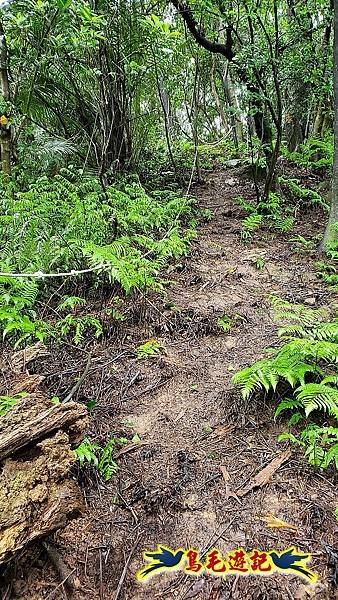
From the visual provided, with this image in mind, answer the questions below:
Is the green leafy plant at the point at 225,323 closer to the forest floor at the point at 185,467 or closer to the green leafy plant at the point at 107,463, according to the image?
the forest floor at the point at 185,467

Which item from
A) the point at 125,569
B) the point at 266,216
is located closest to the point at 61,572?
the point at 125,569

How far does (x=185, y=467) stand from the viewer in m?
2.77

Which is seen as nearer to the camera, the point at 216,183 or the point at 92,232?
the point at 92,232

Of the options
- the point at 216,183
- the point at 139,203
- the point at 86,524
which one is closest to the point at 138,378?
the point at 86,524

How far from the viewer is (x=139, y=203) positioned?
656cm

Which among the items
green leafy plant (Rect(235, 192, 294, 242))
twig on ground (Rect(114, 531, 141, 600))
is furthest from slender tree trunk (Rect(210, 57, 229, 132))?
twig on ground (Rect(114, 531, 141, 600))

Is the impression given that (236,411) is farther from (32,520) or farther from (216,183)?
(216,183)

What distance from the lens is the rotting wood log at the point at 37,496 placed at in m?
1.89

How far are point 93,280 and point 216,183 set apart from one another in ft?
19.7

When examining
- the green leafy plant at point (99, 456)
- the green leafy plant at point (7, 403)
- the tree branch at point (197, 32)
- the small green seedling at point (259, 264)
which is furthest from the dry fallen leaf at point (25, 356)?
the tree branch at point (197, 32)

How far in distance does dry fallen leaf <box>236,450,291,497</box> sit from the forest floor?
1.1 inches

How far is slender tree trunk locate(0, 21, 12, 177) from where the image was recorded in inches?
238

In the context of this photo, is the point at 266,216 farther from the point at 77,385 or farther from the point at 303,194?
the point at 77,385

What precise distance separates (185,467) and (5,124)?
18.5ft
